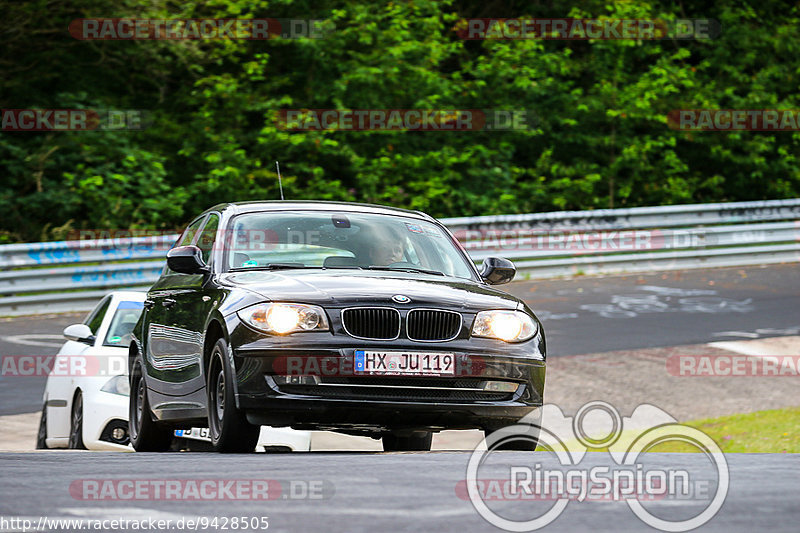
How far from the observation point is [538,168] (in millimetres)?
27391

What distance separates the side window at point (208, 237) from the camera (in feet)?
30.6

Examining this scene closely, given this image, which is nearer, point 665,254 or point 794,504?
point 794,504

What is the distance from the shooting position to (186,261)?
29.0 ft

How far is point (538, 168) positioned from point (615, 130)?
1.90 meters

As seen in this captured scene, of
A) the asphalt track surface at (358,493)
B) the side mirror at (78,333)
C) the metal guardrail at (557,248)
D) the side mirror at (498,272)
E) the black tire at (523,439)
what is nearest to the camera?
the asphalt track surface at (358,493)

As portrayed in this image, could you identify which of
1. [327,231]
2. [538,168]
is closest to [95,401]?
[327,231]

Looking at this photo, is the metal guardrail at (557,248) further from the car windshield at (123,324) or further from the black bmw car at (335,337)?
the black bmw car at (335,337)

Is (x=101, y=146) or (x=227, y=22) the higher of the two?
(x=227, y=22)

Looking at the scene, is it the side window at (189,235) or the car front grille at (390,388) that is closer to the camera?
the car front grille at (390,388)

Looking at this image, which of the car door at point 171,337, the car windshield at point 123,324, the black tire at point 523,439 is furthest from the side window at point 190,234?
the black tire at point 523,439

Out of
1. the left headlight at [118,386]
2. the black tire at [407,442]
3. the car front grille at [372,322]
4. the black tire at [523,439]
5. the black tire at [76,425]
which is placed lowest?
the black tire at [76,425]

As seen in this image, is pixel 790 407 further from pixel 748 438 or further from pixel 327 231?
pixel 327 231

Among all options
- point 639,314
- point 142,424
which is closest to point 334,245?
point 142,424

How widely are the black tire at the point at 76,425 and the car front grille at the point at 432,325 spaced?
4.58 meters
